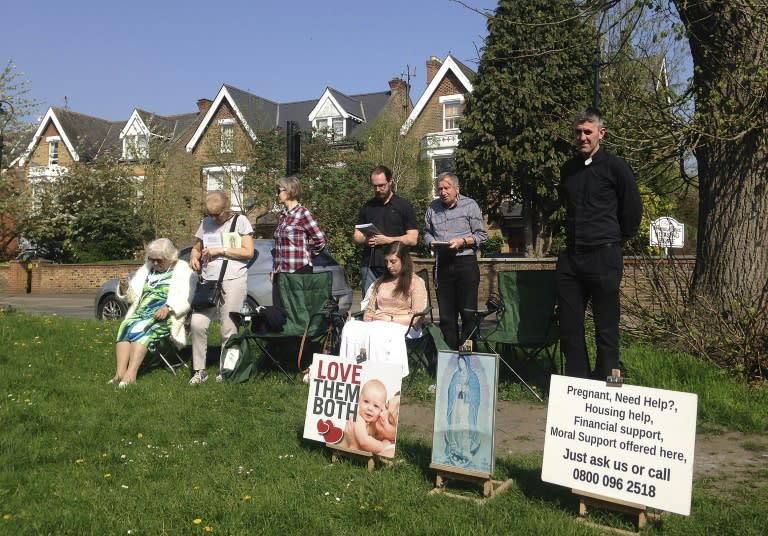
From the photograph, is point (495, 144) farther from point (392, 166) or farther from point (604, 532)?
point (604, 532)

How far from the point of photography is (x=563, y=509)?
3.79 m

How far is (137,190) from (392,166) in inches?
490

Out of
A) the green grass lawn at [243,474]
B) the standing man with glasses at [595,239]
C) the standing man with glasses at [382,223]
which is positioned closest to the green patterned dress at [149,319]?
the green grass lawn at [243,474]

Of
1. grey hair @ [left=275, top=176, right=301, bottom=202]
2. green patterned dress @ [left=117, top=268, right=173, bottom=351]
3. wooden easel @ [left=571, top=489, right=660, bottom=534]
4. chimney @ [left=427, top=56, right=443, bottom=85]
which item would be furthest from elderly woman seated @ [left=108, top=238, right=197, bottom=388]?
chimney @ [left=427, top=56, right=443, bottom=85]

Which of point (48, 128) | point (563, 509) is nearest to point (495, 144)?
point (563, 509)

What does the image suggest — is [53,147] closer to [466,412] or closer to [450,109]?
[450,109]

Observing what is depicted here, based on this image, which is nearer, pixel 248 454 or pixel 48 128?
pixel 248 454

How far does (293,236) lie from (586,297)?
3.38m

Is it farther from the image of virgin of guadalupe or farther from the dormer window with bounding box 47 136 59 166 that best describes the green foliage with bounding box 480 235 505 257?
the dormer window with bounding box 47 136 59 166

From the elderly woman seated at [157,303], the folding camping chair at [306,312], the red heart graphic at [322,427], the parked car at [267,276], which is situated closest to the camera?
the red heart graphic at [322,427]

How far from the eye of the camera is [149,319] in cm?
750

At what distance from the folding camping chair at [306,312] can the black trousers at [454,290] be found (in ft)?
3.62

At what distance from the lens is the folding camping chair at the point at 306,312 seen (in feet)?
24.5

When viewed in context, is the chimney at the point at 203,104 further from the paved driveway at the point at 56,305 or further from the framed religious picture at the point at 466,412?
the framed religious picture at the point at 466,412
